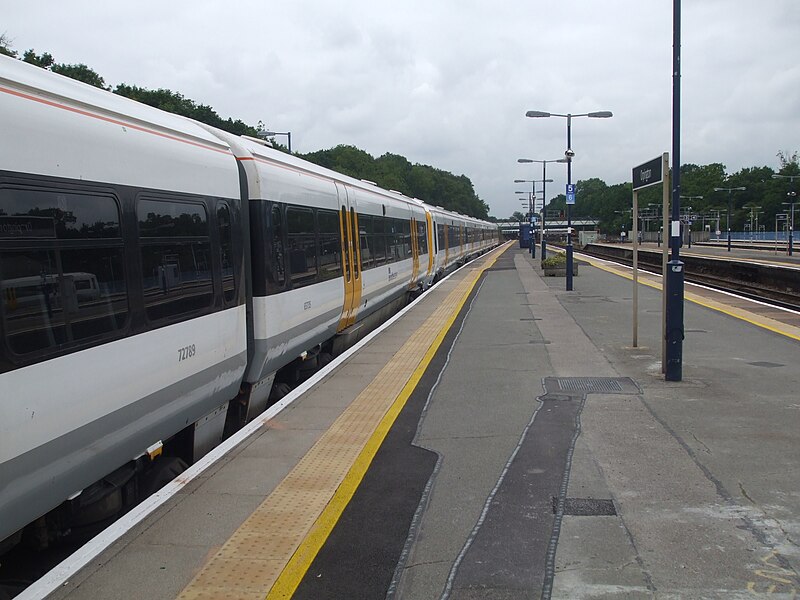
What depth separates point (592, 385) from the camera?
8.76 meters

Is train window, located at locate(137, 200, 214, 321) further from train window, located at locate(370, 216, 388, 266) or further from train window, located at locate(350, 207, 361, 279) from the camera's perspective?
train window, located at locate(370, 216, 388, 266)

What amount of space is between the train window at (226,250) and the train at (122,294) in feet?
0.08

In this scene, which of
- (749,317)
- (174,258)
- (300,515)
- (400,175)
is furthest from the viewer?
(400,175)

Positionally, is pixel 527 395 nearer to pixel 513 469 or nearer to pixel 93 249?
pixel 513 469

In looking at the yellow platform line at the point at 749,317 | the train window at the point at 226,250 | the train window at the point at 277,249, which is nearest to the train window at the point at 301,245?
the train window at the point at 277,249

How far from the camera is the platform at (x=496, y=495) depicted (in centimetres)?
396

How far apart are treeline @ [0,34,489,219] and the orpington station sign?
17.1m

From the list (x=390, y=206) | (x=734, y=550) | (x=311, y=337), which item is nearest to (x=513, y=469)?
(x=734, y=550)

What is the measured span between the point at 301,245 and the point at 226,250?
2.29 metres

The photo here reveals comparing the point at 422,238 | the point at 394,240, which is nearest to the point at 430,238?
the point at 422,238

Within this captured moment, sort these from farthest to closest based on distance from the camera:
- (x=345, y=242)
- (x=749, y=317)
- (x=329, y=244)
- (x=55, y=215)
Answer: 1. (x=749, y=317)
2. (x=345, y=242)
3. (x=329, y=244)
4. (x=55, y=215)

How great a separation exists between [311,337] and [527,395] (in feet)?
10.0

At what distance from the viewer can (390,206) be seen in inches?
681

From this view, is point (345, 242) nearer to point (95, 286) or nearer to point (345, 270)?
point (345, 270)
